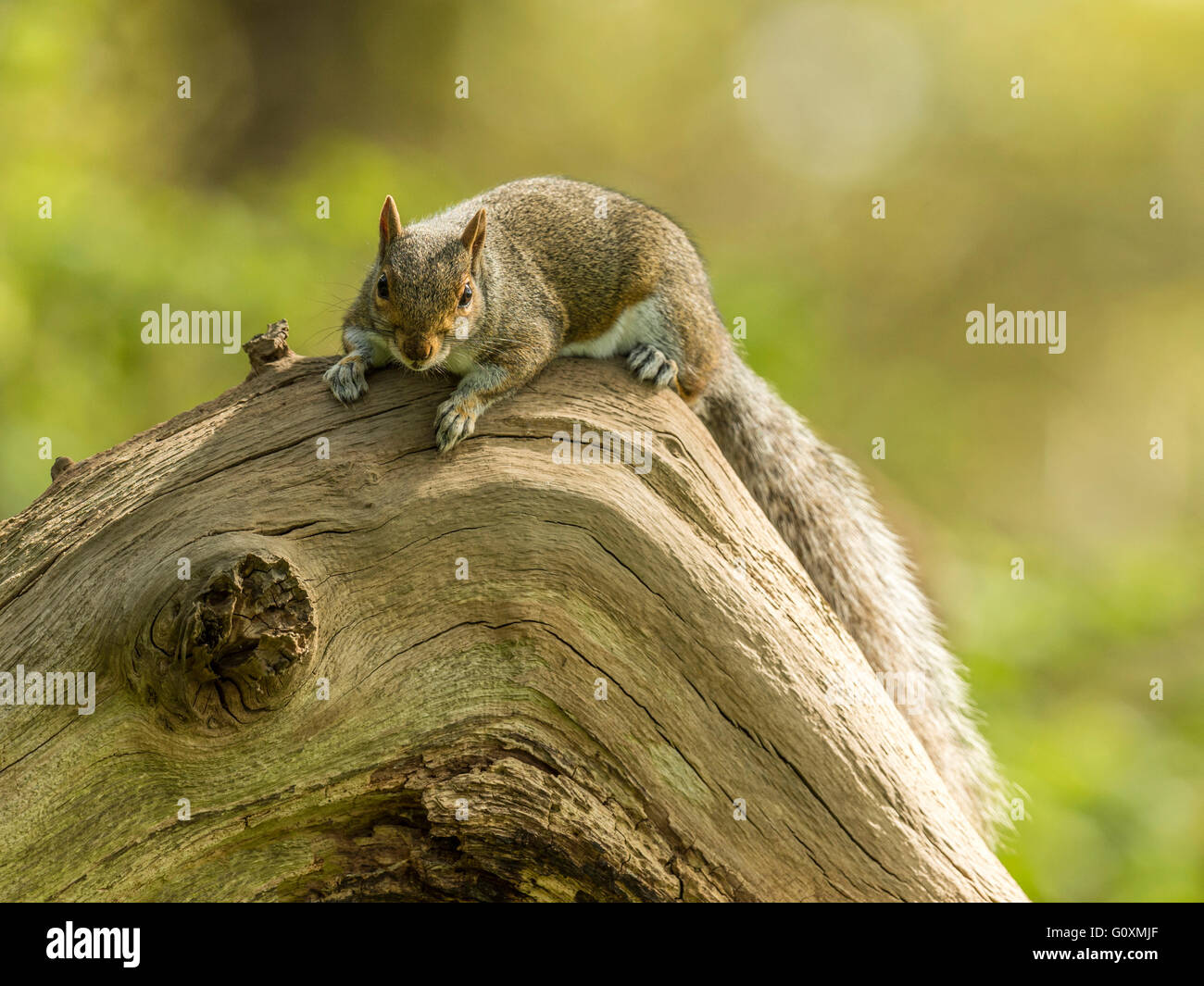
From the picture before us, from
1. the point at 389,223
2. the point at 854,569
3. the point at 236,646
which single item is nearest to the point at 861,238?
the point at 854,569

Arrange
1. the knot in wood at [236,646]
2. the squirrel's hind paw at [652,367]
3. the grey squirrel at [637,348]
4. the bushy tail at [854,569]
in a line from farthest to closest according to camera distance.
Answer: the bushy tail at [854,569], the squirrel's hind paw at [652,367], the grey squirrel at [637,348], the knot in wood at [236,646]

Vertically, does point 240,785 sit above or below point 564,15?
below

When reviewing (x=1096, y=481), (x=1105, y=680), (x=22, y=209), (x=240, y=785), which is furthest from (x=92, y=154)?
(x=1096, y=481)

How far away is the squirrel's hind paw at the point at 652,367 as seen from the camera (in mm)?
2627

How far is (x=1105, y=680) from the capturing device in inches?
246

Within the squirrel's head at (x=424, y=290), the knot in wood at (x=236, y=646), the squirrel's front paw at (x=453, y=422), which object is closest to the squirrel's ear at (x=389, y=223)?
the squirrel's head at (x=424, y=290)

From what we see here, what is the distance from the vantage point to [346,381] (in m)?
2.39

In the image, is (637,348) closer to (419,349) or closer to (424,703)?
(419,349)

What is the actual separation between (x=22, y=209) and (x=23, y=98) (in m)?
0.95

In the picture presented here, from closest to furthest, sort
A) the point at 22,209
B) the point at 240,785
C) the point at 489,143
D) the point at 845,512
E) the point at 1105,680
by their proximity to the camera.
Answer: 1. the point at 240,785
2. the point at 845,512
3. the point at 22,209
4. the point at 1105,680
5. the point at 489,143

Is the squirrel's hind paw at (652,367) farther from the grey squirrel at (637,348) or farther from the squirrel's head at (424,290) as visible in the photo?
the squirrel's head at (424,290)

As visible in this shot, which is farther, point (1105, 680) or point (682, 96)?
point (682, 96)

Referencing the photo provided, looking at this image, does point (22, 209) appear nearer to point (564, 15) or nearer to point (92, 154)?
point (92, 154)

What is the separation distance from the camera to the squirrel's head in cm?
228
